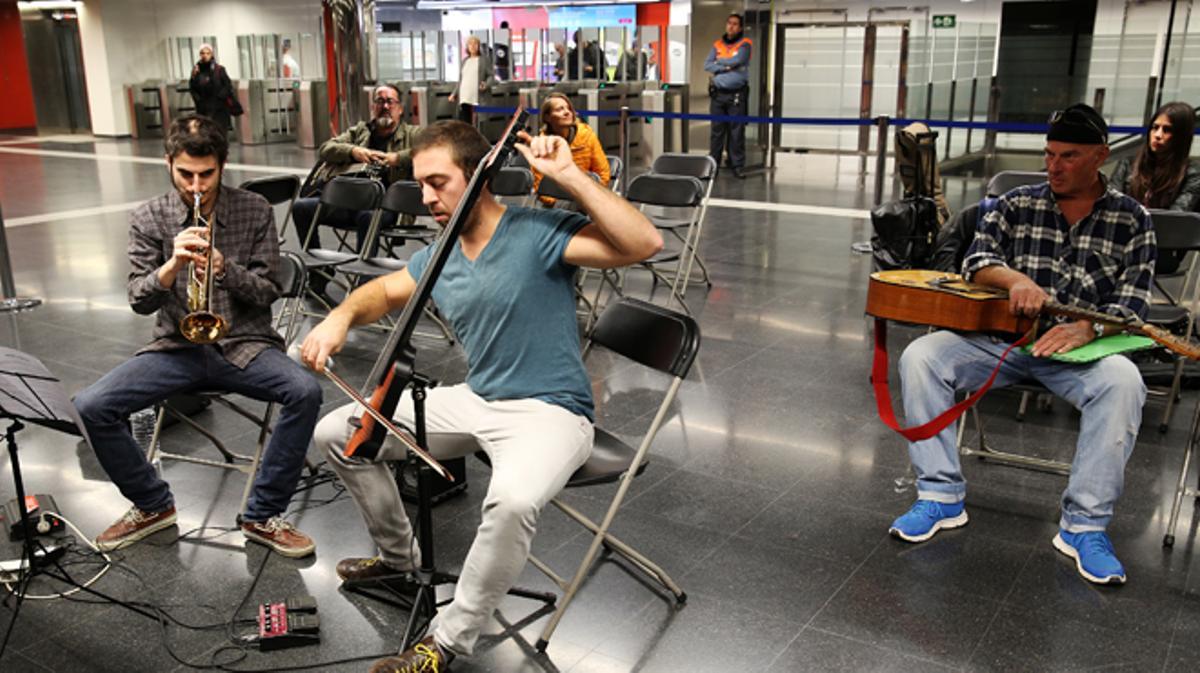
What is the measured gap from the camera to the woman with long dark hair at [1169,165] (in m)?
5.04

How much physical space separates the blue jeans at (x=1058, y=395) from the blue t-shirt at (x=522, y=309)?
1214 mm

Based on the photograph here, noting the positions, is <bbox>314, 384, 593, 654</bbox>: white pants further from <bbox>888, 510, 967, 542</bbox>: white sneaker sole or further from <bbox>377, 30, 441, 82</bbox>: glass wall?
<bbox>377, 30, 441, 82</bbox>: glass wall

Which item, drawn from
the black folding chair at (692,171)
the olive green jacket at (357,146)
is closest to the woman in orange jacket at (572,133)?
the black folding chair at (692,171)

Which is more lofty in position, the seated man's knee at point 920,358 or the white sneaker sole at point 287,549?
the seated man's knee at point 920,358

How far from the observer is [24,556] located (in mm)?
2982

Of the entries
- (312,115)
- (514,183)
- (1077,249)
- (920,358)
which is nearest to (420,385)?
(920,358)

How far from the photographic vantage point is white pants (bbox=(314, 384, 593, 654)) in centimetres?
241

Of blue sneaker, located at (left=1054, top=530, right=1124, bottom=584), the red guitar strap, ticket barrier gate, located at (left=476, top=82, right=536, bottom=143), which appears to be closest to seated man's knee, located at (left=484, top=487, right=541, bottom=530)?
the red guitar strap

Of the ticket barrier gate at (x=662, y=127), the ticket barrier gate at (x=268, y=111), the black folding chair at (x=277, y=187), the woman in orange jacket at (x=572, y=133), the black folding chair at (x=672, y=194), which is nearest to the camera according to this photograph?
the black folding chair at (x=277, y=187)

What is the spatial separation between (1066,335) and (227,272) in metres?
2.57

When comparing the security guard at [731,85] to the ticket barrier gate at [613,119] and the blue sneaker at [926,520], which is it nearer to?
the ticket barrier gate at [613,119]

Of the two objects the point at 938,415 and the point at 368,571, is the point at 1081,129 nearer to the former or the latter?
the point at 938,415

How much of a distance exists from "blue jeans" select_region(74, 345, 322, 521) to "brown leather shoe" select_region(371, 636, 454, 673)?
3.00 feet

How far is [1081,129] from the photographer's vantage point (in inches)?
126
